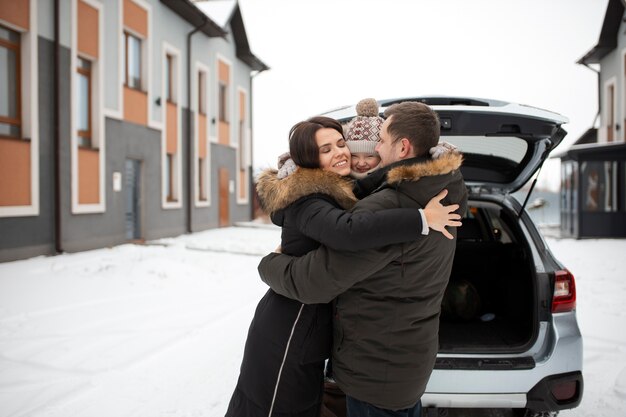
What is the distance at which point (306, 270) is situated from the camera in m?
1.56

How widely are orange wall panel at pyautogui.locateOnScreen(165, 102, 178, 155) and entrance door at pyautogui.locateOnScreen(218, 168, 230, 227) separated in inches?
136

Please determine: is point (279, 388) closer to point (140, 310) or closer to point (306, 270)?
point (306, 270)

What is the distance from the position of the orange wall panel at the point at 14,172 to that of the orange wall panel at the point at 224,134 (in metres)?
9.53

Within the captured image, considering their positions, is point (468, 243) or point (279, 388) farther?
point (468, 243)

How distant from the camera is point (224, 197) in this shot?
1823 centimetres

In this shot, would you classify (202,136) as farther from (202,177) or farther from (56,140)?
(56,140)

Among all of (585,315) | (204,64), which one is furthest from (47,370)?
(204,64)

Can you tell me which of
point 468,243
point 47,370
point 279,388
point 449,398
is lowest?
point 47,370

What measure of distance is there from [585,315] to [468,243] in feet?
8.54

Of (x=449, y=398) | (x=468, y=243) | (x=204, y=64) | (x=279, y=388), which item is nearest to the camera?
(x=279, y=388)

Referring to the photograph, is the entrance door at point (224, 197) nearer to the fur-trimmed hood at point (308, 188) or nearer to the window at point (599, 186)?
the window at point (599, 186)

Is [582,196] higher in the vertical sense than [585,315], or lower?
higher

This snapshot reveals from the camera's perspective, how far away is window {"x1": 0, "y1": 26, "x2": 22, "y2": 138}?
27.5ft

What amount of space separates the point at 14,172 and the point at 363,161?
8.72 m
